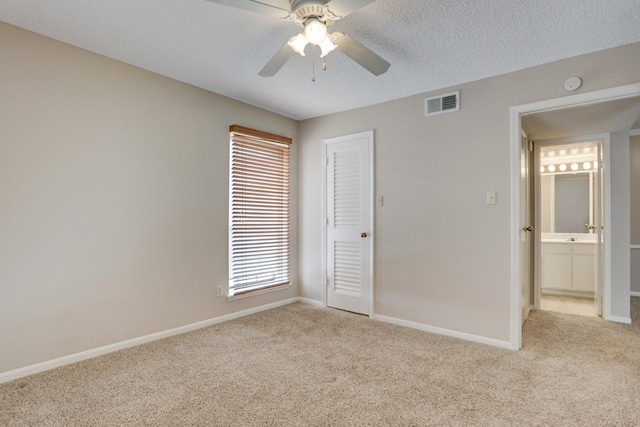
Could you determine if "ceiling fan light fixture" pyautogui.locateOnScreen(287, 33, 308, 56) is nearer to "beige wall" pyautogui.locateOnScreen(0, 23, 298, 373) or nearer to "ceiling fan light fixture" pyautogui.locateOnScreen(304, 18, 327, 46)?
"ceiling fan light fixture" pyautogui.locateOnScreen(304, 18, 327, 46)

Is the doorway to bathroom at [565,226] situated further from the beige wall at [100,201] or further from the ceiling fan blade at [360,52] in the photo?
the beige wall at [100,201]

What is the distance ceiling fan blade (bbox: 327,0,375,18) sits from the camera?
169cm

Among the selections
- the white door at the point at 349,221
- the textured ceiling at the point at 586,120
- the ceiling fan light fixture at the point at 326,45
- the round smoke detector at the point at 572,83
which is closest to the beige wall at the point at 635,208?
the textured ceiling at the point at 586,120

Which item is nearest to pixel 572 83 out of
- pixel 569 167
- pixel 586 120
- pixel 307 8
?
pixel 586 120

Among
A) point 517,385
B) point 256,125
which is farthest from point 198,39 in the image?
point 517,385

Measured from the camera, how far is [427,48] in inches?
99.6

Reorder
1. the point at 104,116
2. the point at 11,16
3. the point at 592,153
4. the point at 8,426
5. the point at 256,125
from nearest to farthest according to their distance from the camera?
the point at 8,426
the point at 11,16
the point at 104,116
the point at 256,125
the point at 592,153

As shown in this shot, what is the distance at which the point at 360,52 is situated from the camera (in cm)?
212

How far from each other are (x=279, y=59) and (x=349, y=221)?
2231mm

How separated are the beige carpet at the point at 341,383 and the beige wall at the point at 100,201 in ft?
1.15

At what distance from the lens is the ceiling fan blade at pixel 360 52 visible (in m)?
2.04

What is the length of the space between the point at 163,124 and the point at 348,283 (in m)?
2.62

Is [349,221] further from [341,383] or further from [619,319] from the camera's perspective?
[619,319]

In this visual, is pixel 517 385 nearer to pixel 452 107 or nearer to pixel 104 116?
pixel 452 107
